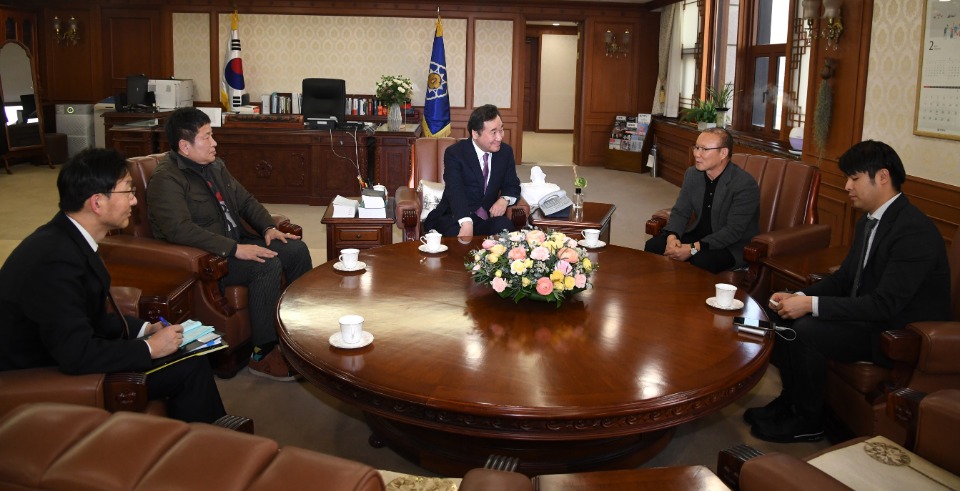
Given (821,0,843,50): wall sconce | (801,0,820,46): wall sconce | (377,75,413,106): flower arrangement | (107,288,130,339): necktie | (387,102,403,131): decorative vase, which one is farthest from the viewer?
(377,75,413,106): flower arrangement

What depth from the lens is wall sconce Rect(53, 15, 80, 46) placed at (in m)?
11.2

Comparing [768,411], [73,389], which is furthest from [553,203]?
[73,389]

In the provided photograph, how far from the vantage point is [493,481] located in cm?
146

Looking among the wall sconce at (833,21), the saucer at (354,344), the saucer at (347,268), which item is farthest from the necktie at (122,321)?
the wall sconce at (833,21)

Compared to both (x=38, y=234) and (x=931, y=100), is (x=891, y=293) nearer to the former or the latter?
(x=931, y=100)

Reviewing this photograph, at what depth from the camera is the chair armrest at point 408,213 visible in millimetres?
4603

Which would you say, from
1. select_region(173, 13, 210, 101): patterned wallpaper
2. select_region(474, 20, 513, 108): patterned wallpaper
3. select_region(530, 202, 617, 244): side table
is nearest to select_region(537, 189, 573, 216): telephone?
select_region(530, 202, 617, 244): side table

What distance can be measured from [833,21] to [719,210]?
2.38 m

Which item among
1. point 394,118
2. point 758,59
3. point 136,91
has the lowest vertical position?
point 394,118

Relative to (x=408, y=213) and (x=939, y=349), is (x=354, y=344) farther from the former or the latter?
(x=408, y=213)

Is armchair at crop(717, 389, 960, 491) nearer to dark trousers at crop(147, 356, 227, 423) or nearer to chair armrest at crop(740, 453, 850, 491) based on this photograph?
chair armrest at crop(740, 453, 850, 491)

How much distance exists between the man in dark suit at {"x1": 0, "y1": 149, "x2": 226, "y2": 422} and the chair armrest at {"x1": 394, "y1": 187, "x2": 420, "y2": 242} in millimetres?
2218

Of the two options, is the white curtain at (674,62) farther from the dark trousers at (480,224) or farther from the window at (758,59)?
the dark trousers at (480,224)

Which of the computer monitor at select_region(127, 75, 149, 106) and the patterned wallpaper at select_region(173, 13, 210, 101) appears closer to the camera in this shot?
the computer monitor at select_region(127, 75, 149, 106)
